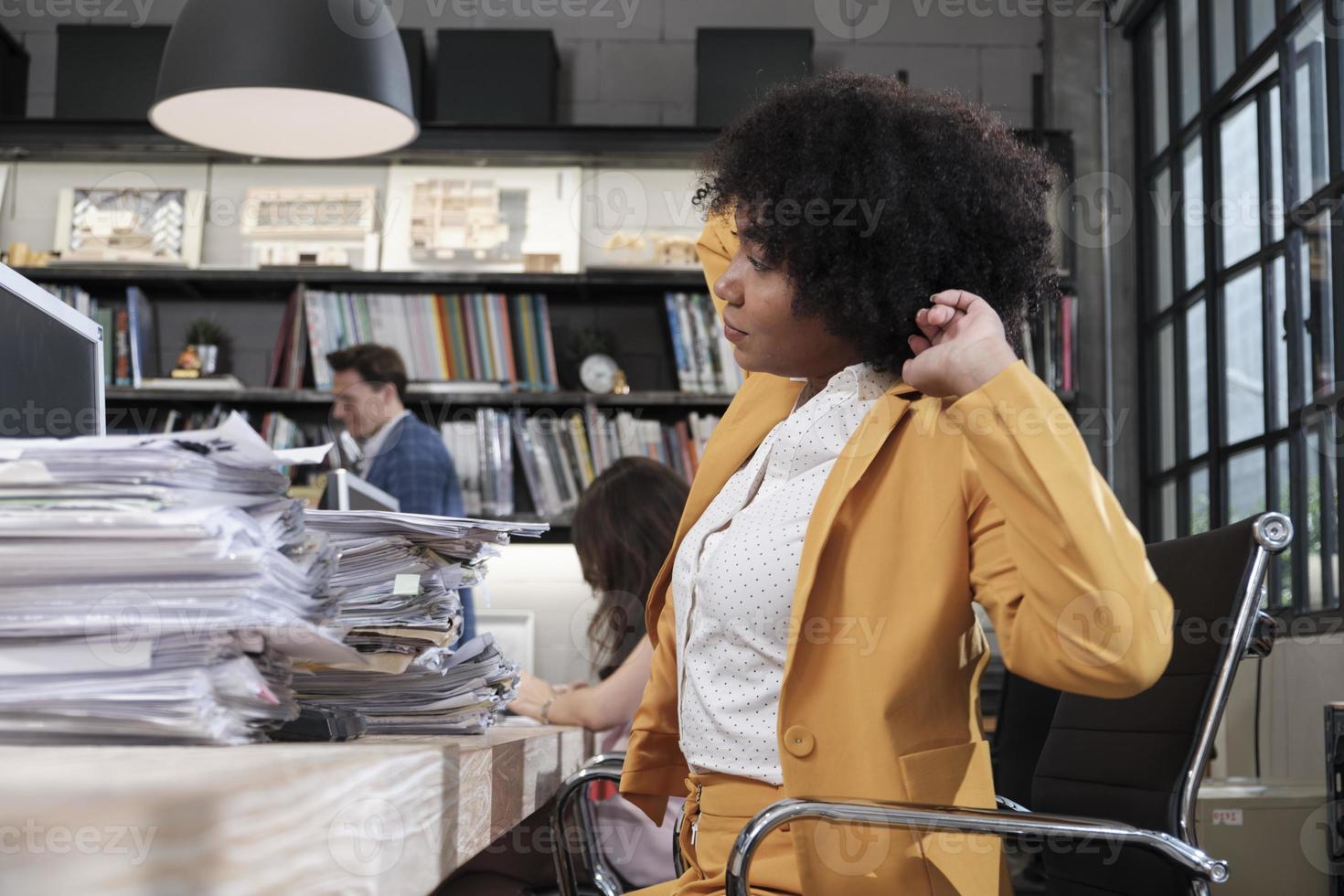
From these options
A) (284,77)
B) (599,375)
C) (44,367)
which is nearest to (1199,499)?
(599,375)

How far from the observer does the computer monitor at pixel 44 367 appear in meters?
1.06

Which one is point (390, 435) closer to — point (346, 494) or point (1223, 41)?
point (346, 494)

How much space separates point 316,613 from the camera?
0.72 metres

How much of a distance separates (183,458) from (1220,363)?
12.3 feet

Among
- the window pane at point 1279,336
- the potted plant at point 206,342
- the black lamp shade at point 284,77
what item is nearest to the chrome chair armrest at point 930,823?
the black lamp shade at point 284,77

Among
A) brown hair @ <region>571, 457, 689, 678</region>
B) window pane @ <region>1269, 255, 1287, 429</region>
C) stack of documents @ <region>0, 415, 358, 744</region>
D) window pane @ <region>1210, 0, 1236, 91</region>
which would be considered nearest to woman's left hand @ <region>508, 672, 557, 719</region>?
brown hair @ <region>571, 457, 689, 678</region>

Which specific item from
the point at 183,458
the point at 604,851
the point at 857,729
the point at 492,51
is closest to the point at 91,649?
the point at 183,458

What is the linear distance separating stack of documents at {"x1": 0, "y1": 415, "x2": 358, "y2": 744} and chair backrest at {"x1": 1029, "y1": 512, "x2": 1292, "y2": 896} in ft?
3.11

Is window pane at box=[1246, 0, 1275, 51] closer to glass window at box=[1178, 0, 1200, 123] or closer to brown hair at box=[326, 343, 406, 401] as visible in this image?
glass window at box=[1178, 0, 1200, 123]

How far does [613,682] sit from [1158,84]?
349 cm

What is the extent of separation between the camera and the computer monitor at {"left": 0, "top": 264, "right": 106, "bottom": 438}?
3.47ft

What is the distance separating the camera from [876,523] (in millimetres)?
1124

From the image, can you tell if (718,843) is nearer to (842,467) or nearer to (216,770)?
(842,467)

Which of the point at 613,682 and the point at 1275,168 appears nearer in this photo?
the point at 613,682
